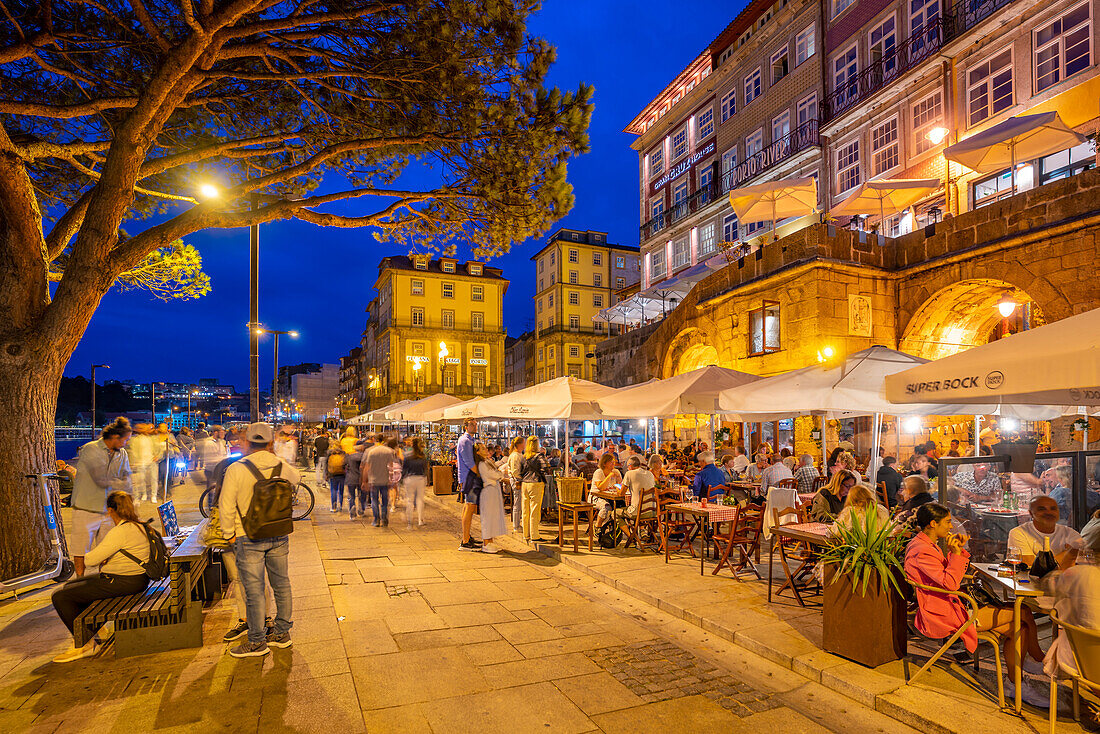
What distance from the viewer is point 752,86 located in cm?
2472

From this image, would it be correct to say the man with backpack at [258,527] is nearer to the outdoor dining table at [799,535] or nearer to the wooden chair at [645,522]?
the outdoor dining table at [799,535]

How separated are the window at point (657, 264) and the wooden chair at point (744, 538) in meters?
24.9

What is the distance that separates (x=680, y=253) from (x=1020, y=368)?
26646mm

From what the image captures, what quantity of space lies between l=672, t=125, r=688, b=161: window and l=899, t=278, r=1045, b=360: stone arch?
57.7 feet

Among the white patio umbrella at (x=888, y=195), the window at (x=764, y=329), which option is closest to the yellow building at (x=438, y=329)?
the window at (x=764, y=329)

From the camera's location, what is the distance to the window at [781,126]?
22547 millimetres

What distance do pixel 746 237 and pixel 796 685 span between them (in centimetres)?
2272

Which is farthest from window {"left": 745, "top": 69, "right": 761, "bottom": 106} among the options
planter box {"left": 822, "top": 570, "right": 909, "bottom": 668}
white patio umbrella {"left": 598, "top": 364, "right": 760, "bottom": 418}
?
planter box {"left": 822, "top": 570, "right": 909, "bottom": 668}

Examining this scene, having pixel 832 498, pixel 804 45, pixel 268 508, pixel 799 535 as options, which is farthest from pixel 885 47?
pixel 268 508

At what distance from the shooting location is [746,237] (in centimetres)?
2486

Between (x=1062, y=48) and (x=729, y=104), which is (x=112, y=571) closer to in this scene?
(x=1062, y=48)

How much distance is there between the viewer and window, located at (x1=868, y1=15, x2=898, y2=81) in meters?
18.2

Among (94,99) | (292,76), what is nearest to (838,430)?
(292,76)

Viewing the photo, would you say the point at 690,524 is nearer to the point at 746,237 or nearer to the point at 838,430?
the point at 838,430
